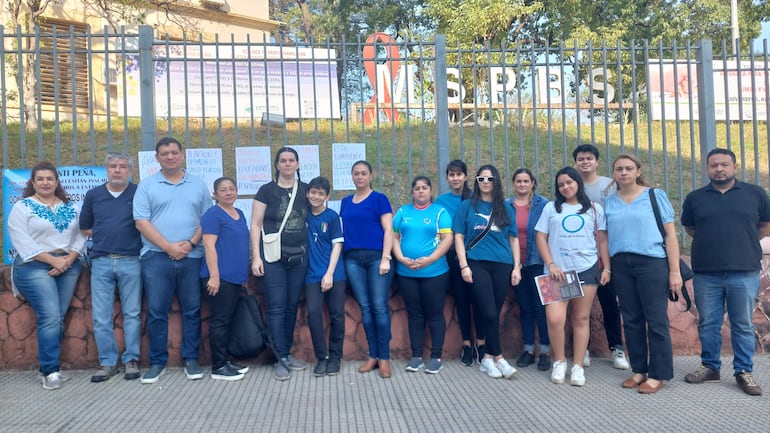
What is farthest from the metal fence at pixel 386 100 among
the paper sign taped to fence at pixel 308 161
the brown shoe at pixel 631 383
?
the brown shoe at pixel 631 383

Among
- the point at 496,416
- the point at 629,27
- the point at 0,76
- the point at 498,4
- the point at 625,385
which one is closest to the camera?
the point at 496,416

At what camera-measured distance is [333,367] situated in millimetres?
4750

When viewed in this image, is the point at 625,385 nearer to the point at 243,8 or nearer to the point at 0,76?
the point at 0,76

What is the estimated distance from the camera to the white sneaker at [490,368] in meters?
4.64

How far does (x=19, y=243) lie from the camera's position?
4.50 metres

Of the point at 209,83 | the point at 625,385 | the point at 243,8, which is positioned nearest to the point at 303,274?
the point at 625,385

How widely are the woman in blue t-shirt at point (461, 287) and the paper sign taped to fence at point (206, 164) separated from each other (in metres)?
2.10

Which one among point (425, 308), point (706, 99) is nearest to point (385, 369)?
point (425, 308)

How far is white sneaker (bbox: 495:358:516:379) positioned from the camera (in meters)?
4.60

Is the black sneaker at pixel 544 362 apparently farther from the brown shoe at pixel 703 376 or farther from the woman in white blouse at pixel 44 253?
the woman in white blouse at pixel 44 253

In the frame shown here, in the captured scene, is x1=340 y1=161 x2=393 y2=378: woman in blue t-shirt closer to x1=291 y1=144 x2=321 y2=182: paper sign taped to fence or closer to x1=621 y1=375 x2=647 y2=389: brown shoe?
x1=291 y1=144 x2=321 y2=182: paper sign taped to fence

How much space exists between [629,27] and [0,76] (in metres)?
17.5

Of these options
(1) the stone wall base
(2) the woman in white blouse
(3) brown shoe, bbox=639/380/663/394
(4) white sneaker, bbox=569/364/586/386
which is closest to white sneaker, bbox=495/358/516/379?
(4) white sneaker, bbox=569/364/586/386

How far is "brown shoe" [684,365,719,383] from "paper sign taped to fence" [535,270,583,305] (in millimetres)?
1095
